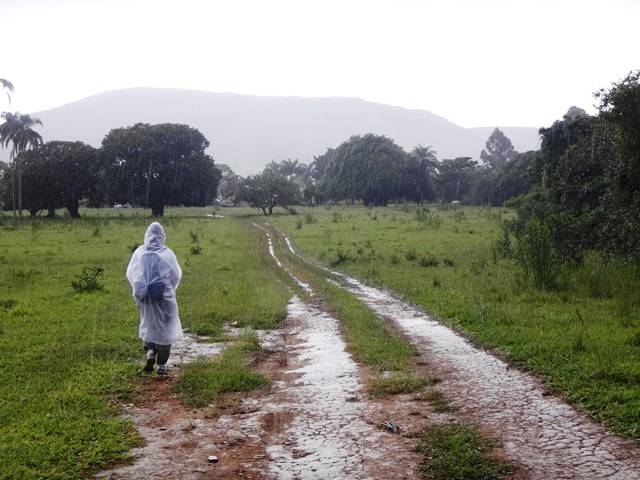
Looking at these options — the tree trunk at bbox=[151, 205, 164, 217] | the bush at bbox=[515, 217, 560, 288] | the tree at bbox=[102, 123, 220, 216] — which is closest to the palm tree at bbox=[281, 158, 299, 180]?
the tree at bbox=[102, 123, 220, 216]

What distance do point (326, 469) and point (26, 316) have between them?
9.49m

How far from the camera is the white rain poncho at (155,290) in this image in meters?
8.07

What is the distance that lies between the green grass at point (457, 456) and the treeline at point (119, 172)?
5810cm

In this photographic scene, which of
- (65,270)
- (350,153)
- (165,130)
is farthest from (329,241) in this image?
(350,153)

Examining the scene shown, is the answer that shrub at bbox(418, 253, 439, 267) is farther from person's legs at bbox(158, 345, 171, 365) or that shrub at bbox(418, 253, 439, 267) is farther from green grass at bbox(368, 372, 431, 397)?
person's legs at bbox(158, 345, 171, 365)

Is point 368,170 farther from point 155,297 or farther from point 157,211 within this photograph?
point 155,297

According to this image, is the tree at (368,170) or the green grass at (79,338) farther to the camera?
the tree at (368,170)

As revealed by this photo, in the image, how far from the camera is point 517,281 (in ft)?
46.2

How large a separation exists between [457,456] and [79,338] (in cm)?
754

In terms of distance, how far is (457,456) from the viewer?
504 centimetres

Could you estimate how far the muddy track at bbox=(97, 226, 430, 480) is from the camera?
502 cm

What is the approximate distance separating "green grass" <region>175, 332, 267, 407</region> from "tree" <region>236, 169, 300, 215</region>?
189 ft

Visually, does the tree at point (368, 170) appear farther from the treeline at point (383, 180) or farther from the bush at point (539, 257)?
the bush at point (539, 257)

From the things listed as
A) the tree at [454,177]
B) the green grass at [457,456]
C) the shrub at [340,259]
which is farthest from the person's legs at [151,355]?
the tree at [454,177]
